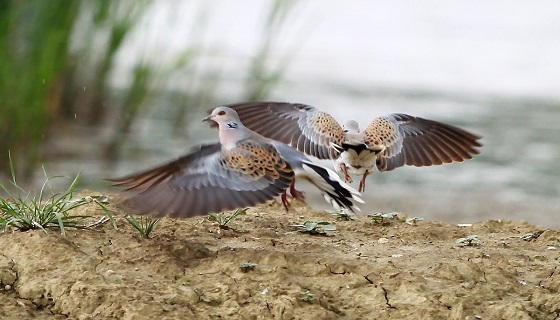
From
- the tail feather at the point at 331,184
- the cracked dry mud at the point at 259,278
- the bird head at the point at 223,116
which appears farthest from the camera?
the bird head at the point at 223,116

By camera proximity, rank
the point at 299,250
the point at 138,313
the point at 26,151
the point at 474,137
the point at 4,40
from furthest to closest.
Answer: the point at 26,151 → the point at 4,40 → the point at 474,137 → the point at 299,250 → the point at 138,313

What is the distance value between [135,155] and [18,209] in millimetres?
6494

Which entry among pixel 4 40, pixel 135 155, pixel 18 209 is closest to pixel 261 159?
pixel 18 209

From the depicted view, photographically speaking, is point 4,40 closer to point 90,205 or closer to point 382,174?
point 90,205

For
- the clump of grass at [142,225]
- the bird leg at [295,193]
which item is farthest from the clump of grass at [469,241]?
the clump of grass at [142,225]

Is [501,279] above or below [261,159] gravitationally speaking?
below

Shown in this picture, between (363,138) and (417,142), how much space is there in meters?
0.46

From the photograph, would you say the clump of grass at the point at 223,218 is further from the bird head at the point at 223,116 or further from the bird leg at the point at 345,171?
the bird leg at the point at 345,171

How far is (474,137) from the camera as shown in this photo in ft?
18.5

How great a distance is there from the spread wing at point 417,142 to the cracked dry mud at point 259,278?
0.81 meters

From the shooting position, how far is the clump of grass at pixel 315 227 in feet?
15.9

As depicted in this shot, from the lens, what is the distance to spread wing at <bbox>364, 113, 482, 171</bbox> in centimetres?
534

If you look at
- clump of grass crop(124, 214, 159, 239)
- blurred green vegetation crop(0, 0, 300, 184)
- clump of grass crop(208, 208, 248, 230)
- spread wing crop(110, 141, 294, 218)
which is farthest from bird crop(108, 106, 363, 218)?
blurred green vegetation crop(0, 0, 300, 184)

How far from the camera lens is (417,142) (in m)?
5.54
